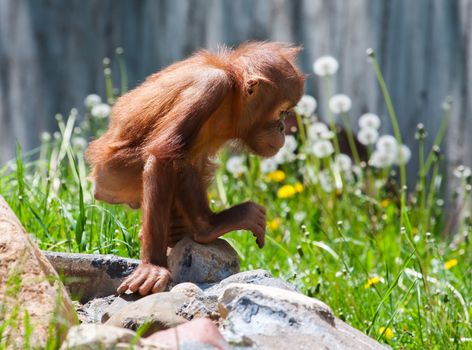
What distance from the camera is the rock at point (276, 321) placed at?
2.99m

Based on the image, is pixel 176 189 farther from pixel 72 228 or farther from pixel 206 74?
pixel 72 228

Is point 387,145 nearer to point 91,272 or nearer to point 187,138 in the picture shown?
point 187,138

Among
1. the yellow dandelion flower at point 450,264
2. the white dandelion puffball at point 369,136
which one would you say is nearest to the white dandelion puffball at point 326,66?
the white dandelion puffball at point 369,136

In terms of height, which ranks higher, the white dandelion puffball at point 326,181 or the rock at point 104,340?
the rock at point 104,340

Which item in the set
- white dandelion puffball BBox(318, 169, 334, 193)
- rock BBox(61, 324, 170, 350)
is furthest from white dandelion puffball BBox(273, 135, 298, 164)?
rock BBox(61, 324, 170, 350)

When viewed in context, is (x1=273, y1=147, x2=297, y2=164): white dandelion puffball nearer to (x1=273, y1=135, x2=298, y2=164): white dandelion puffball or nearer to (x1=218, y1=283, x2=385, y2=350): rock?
(x1=273, y1=135, x2=298, y2=164): white dandelion puffball

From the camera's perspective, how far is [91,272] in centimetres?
399

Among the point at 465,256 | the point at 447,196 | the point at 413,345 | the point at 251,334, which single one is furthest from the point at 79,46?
the point at 251,334

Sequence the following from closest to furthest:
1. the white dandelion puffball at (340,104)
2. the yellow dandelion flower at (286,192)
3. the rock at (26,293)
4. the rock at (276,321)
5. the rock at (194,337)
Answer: the rock at (194,337), the rock at (26,293), the rock at (276,321), the yellow dandelion flower at (286,192), the white dandelion puffball at (340,104)

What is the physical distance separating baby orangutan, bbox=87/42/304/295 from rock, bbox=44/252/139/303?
127mm

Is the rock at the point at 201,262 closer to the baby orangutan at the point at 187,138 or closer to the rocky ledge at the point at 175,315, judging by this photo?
the baby orangutan at the point at 187,138

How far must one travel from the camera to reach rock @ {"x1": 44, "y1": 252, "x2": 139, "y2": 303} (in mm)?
3926

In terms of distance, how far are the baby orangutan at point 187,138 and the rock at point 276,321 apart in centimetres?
75

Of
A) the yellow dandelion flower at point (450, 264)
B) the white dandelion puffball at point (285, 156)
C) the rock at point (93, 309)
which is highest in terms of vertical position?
the white dandelion puffball at point (285, 156)
